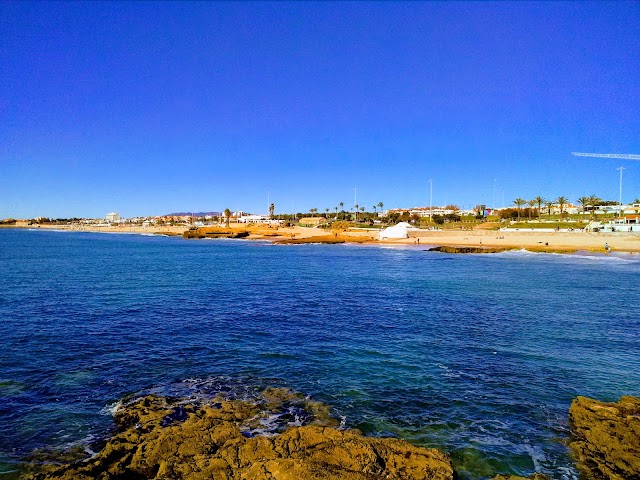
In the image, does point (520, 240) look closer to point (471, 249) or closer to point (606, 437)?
point (471, 249)

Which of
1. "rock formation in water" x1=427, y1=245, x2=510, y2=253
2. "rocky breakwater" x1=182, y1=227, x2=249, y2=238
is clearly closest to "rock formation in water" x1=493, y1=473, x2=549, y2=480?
"rock formation in water" x1=427, y1=245, x2=510, y2=253

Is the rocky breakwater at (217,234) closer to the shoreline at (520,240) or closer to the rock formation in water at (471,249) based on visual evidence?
the shoreline at (520,240)

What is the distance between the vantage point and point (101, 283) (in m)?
36.2

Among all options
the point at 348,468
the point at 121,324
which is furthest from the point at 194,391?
the point at 121,324

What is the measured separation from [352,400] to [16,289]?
33.4 meters

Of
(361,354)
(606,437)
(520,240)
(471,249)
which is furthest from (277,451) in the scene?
(520,240)

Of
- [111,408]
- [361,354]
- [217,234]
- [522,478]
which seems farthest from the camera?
[217,234]

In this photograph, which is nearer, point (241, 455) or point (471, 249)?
point (241, 455)

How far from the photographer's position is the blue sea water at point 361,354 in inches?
408

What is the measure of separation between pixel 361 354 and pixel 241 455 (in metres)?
8.60

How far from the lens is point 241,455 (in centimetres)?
827

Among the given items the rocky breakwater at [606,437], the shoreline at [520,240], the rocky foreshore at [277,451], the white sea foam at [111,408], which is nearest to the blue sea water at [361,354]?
the white sea foam at [111,408]

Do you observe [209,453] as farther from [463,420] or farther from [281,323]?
[281,323]

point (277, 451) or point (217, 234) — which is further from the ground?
point (217, 234)
